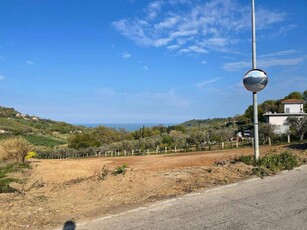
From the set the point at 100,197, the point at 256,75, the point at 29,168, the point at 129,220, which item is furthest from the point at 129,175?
the point at 29,168

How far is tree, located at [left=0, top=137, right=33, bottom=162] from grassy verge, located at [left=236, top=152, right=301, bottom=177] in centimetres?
1533

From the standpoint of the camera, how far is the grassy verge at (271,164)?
7.69 m

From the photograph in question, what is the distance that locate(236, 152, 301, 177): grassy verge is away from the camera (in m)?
7.69

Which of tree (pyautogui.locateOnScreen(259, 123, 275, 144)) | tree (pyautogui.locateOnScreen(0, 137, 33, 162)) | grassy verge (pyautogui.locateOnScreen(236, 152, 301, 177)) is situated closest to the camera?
grassy verge (pyautogui.locateOnScreen(236, 152, 301, 177))

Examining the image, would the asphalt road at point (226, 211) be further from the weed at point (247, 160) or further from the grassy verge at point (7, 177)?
the grassy verge at point (7, 177)

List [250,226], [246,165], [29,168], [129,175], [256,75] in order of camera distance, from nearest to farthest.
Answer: [250,226], [129,175], [246,165], [256,75], [29,168]

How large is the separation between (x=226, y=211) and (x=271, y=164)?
12.5ft

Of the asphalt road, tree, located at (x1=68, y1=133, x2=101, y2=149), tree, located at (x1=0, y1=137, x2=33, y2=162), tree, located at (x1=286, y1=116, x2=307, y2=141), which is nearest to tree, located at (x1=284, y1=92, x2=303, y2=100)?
tree, located at (x1=286, y1=116, x2=307, y2=141)

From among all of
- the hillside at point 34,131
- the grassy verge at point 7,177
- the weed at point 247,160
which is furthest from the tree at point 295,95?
the weed at point 247,160

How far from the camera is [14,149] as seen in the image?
1975 centimetres

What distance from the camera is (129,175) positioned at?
7777 millimetres

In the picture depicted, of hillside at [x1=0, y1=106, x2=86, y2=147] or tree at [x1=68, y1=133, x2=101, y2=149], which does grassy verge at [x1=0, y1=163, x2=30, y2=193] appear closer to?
hillside at [x1=0, y1=106, x2=86, y2=147]

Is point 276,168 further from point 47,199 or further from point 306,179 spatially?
point 47,199

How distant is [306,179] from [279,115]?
45506 mm
